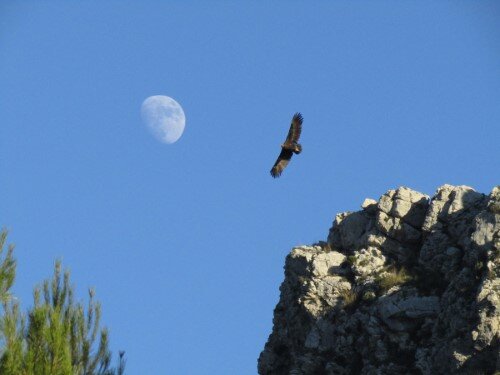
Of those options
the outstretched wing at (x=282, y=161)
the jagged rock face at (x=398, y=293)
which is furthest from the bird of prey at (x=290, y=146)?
the jagged rock face at (x=398, y=293)

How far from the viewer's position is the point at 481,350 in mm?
27359

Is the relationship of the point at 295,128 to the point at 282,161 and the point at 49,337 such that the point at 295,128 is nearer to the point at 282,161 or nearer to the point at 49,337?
the point at 282,161

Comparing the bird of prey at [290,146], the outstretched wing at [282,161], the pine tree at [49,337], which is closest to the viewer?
the pine tree at [49,337]

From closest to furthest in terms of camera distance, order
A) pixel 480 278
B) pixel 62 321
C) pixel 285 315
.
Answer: pixel 62 321 → pixel 480 278 → pixel 285 315

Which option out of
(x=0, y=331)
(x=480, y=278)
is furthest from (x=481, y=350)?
(x=0, y=331)

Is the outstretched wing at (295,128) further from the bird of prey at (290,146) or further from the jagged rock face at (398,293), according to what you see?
the jagged rock face at (398,293)

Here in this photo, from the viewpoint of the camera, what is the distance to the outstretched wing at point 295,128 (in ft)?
107

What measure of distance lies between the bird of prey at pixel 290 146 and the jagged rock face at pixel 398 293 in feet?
16.0

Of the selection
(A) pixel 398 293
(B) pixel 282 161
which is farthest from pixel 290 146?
(A) pixel 398 293

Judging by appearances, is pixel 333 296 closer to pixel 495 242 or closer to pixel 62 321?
pixel 495 242

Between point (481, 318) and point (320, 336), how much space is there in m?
6.85

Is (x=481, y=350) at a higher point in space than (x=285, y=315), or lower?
lower

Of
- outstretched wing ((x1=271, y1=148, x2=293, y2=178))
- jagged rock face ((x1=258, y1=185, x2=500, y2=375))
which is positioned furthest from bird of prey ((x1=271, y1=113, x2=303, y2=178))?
jagged rock face ((x1=258, y1=185, x2=500, y2=375))

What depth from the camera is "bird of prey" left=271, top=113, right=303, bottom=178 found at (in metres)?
32.4
